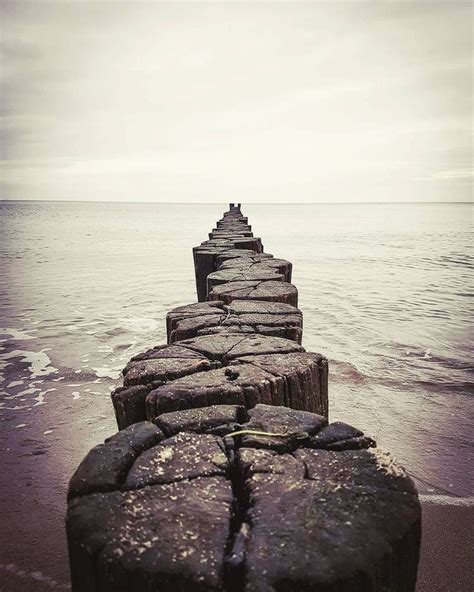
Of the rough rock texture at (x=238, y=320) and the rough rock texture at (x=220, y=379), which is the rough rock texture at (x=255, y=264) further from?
the rough rock texture at (x=220, y=379)

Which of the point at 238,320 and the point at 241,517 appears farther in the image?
the point at 238,320

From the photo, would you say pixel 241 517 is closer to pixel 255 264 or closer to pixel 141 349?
pixel 255 264

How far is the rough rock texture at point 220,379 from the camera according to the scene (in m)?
1.48

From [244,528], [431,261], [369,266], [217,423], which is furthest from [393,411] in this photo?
[431,261]

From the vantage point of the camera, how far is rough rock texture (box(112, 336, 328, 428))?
148 centimetres

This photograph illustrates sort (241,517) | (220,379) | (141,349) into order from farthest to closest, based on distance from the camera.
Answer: (141,349) < (220,379) < (241,517)

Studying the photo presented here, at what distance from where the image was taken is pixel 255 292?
3016 mm

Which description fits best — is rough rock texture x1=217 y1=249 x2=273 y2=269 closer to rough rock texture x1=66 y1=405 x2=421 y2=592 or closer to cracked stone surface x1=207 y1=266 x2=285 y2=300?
cracked stone surface x1=207 y1=266 x2=285 y2=300

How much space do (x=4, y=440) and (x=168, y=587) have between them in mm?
3955

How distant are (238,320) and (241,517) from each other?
146 centimetres

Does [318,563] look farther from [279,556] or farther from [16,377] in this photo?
[16,377]

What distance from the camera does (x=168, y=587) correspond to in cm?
79

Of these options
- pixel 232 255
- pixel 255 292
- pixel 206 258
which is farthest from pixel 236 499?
pixel 206 258

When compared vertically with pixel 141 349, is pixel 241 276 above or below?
above
